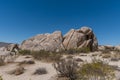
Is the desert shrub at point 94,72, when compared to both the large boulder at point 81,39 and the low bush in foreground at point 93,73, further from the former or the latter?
the large boulder at point 81,39

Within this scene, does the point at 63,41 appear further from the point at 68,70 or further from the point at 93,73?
the point at 93,73

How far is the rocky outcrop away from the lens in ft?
101

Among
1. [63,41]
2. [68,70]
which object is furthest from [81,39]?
[68,70]

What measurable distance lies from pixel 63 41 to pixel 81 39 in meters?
2.80

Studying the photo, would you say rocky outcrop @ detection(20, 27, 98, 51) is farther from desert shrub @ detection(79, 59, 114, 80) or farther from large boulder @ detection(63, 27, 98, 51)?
desert shrub @ detection(79, 59, 114, 80)

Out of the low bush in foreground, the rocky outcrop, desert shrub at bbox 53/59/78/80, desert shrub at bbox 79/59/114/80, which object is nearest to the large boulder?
the rocky outcrop

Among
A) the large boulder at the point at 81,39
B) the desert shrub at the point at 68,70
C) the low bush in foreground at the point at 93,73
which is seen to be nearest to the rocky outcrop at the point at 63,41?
the large boulder at the point at 81,39

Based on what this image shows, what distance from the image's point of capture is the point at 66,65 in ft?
37.6

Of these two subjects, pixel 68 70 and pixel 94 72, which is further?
pixel 68 70

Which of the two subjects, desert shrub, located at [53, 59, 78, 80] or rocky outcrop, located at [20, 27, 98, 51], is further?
rocky outcrop, located at [20, 27, 98, 51]

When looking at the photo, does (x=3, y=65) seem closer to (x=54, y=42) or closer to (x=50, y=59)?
(x=50, y=59)

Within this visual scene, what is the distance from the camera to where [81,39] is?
31984 millimetres

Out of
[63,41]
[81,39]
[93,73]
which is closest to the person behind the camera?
[93,73]

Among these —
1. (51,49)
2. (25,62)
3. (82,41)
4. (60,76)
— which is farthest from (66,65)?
(82,41)
